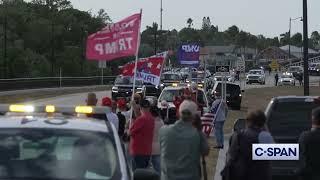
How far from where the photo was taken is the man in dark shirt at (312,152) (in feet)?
28.8

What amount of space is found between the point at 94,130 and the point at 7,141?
0.76 metres

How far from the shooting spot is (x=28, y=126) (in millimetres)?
6727

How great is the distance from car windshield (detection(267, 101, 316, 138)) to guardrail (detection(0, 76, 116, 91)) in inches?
1781

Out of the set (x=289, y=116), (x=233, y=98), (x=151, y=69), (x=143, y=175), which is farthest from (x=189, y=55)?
(x=143, y=175)

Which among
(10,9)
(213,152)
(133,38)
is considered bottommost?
(213,152)

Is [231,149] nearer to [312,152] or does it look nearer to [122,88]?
[312,152]

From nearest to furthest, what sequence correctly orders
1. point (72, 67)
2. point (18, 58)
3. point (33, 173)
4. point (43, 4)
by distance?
point (33, 173) → point (18, 58) → point (72, 67) → point (43, 4)

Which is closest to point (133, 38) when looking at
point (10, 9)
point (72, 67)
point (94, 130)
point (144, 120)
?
point (144, 120)

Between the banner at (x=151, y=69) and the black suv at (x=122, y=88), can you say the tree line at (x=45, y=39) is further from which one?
the banner at (x=151, y=69)

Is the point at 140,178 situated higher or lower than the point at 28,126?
lower

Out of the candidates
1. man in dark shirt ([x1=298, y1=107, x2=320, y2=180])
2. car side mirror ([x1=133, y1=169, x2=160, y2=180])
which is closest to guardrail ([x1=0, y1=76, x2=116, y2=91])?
man in dark shirt ([x1=298, y1=107, x2=320, y2=180])

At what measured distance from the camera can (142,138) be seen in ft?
39.9

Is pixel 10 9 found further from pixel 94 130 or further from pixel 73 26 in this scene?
pixel 94 130

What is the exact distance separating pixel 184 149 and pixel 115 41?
7.14 meters
